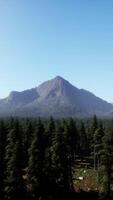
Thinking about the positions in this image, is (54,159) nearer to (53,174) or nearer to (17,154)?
(53,174)

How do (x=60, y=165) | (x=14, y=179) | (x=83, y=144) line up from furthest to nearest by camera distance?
(x=83, y=144)
(x=60, y=165)
(x=14, y=179)

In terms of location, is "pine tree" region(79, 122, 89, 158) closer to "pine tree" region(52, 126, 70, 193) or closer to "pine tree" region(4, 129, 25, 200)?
"pine tree" region(52, 126, 70, 193)

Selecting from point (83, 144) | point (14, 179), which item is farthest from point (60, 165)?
point (83, 144)

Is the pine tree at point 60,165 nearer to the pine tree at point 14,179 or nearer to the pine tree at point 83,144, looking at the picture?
the pine tree at point 14,179

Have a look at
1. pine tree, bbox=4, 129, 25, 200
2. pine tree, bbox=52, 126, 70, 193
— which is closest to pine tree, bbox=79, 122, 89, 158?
pine tree, bbox=52, 126, 70, 193

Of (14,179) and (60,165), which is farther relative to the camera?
(60,165)

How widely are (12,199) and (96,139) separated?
35580mm

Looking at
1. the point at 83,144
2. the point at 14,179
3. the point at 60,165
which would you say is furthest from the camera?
the point at 83,144

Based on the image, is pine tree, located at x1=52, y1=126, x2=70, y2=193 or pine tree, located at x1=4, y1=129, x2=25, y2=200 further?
pine tree, located at x1=52, y1=126, x2=70, y2=193

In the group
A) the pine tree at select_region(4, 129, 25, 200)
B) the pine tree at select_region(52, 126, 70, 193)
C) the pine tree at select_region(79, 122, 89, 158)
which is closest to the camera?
the pine tree at select_region(4, 129, 25, 200)

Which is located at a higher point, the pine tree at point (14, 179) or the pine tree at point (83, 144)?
the pine tree at point (83, 144)

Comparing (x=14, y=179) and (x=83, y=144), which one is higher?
(x=83, y=144)

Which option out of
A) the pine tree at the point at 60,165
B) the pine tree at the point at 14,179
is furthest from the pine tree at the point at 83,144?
the pine tree at the point at 14,179

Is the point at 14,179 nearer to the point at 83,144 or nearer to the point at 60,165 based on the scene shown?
the point at 60,165
